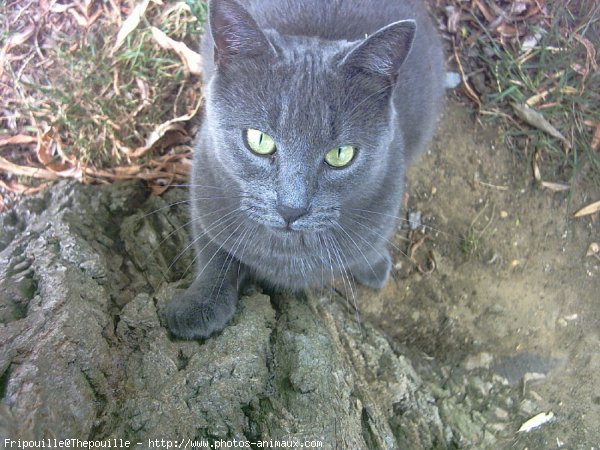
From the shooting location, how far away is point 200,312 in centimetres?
144

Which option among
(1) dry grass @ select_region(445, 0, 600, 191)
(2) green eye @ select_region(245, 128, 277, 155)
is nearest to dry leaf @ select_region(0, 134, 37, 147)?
(2) green eye @ select_region(245, 128, 277, 155)

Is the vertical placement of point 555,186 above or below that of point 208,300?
below

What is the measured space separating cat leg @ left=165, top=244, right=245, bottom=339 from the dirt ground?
0.59 meters

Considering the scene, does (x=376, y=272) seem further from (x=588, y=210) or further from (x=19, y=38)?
(x=19, y=38)

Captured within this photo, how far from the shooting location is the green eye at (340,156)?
4.48 feet

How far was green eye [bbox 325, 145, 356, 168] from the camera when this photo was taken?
1.37 meters

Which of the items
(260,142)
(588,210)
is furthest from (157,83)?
(588,210)

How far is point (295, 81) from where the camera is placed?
4.33 feet

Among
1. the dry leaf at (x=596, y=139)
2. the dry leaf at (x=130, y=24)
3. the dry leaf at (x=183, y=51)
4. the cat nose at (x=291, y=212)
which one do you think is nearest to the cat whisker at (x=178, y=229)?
the cat nose at (x=291, y=212)

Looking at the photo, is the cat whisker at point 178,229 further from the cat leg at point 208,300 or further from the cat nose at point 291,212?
the cat nose at point 291,212

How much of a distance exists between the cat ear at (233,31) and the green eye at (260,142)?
0.63 ft

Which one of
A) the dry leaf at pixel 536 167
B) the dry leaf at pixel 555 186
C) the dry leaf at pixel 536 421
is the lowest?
the dry leaf at pixel 536 421

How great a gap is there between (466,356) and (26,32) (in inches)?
84.3

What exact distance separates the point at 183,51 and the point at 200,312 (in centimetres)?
123
